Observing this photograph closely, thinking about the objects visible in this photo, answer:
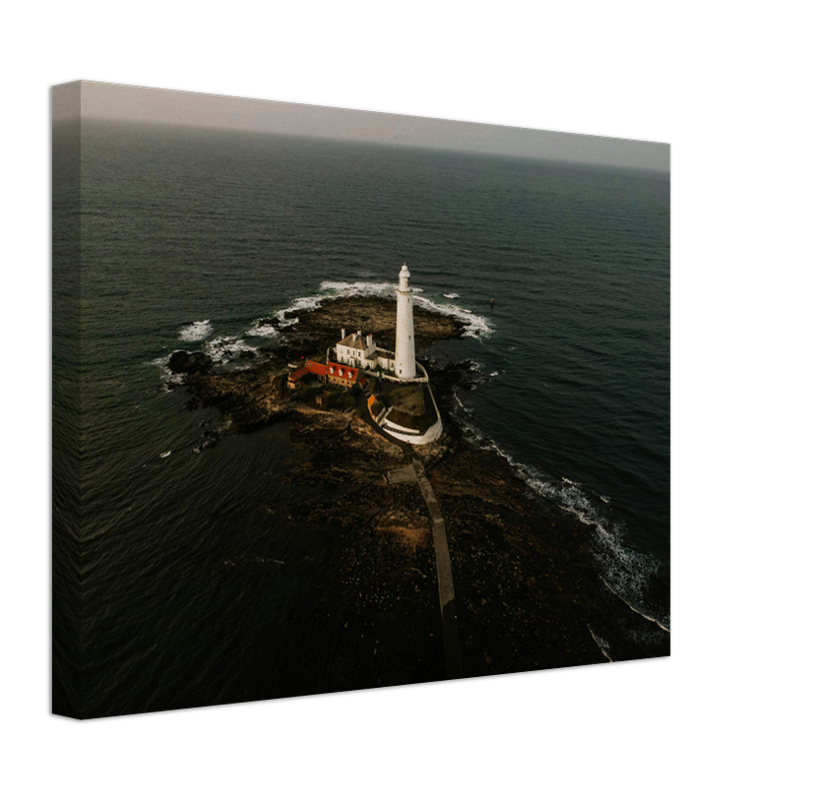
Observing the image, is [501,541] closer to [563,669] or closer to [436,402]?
[563,669]

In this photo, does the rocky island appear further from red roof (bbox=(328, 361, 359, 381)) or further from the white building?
the white building

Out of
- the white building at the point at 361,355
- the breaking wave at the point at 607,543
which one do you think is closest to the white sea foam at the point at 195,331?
the white building at the point at 361,355

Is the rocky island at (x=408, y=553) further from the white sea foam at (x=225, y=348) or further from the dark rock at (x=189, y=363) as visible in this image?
the white sea foam at (x=225, y=348)

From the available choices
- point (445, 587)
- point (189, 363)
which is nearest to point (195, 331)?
point (189, 363)

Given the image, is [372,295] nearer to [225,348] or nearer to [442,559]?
[225,348]

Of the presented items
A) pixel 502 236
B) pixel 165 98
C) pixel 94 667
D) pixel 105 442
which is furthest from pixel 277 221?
pixel 94 667

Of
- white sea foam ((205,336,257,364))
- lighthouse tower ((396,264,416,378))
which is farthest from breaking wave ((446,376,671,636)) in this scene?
white sea foam ((205,336,257,364))
